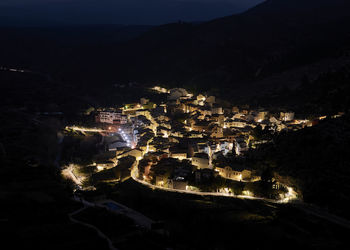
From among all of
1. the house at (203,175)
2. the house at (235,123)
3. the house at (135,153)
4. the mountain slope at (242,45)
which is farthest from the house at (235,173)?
the mountain slope at (242,45)

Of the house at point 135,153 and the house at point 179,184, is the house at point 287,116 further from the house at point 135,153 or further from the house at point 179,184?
the house at point 179,184

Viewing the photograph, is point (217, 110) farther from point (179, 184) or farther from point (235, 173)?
point (179, 184)

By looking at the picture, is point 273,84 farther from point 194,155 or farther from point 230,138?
point 194,155

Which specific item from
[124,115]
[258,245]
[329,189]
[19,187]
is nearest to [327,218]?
[329,189]

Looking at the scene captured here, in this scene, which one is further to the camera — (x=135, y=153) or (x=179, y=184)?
(x=135, y=153)

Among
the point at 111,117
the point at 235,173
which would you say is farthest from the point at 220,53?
the point at 235,173

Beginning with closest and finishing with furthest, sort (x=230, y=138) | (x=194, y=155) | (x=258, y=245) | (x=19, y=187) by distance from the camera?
(x=258, y=245) → (x=19, y=187) → (x=194, y=155) → (x=230, y=138)

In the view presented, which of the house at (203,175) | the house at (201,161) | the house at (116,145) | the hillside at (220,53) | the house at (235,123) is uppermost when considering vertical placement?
the hillside at (220,53)

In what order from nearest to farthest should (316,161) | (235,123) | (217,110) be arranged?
(316,161), (235,123), (217,110)
